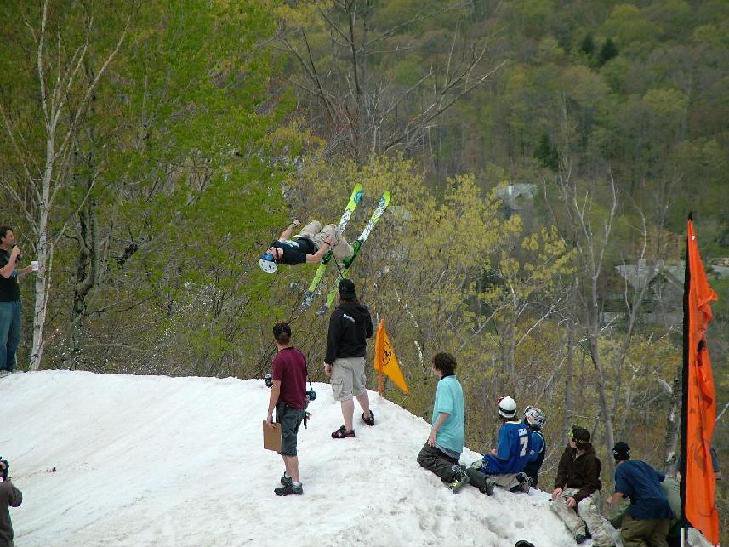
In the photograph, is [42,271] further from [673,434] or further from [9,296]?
[673,434]

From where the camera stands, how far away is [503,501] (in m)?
8.38

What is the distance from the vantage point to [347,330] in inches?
363

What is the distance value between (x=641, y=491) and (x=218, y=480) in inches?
167

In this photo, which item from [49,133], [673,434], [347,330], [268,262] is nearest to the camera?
[347,330]

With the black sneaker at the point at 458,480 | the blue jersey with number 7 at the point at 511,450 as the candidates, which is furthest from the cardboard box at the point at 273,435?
the blue jersey with number 7 at the point at 511,450

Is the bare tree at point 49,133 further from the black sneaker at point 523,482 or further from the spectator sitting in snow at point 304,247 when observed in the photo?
the black sneaker at point 523,482

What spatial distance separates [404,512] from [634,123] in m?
104

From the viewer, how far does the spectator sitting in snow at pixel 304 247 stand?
11148 mm

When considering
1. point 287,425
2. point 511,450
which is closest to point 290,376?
point 287,425

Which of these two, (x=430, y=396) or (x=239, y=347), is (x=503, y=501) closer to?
(x=239, y=347)

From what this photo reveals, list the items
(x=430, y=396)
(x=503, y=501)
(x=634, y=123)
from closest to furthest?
(x=503, y=501), (x=430, y=396), (x=634, y=123)

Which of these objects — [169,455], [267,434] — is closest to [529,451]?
[267,434]

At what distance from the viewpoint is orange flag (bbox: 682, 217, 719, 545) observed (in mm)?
6969

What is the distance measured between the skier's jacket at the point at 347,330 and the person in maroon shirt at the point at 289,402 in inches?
42.5
